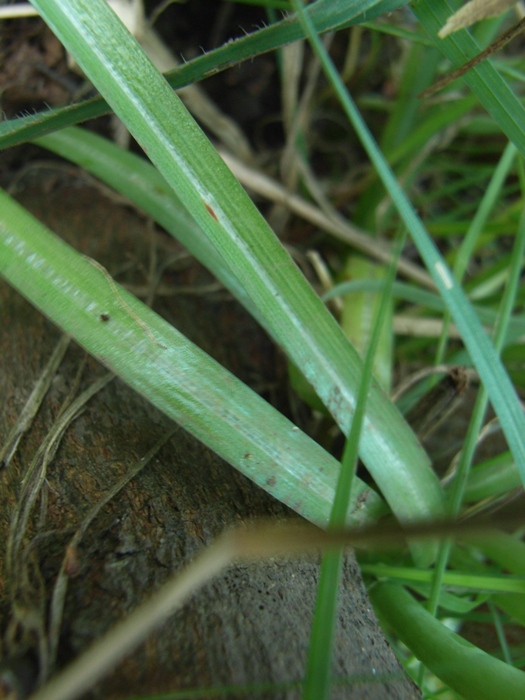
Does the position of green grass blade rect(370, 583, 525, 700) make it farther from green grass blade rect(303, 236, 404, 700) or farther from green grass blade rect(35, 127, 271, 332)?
green grass blade rect(35, 127, 271, 332)

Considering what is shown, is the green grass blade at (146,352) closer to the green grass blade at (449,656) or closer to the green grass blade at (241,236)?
the green grass blade at (241,236)

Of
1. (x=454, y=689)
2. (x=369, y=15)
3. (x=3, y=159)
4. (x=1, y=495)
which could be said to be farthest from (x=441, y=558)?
(x=3, y=159)

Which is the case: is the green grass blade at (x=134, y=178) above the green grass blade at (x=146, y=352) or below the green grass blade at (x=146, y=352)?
above

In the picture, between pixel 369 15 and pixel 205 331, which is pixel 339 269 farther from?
pixel 369 15

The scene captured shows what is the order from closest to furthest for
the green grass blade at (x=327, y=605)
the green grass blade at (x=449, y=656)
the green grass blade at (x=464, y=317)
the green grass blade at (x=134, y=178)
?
1. the green grass blade at (x=327, y=605)
2. the green grass blade at (x=449, y=656)
3. the green grass blade at (x=464, y=317)
4. the green grass blade at (x=134, y=178)

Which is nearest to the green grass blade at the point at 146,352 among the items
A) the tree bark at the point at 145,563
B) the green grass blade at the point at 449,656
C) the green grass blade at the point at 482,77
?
the tree bark at the point at 145,563

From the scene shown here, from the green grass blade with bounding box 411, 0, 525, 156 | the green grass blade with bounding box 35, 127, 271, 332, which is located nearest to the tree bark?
the green grass blade with bounding box 35, 127, 271, 332

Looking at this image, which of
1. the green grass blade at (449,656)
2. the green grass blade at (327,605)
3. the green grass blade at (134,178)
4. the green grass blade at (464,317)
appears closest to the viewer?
the green grass blade at (327,605)
